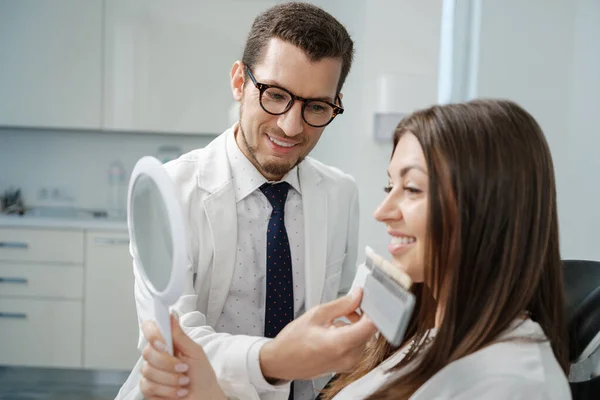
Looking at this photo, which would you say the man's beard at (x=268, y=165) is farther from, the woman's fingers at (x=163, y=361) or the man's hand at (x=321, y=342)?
the woman's fingers at (x=163, y=361)

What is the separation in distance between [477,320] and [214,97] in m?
3.10

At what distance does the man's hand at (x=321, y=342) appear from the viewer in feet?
3.26

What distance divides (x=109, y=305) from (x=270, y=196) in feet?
7.97

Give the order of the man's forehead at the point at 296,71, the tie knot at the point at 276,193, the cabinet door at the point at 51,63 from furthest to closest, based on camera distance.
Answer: the cabinet door at the point at 51,63, the tie knot at the point at 276,193, the man's forehead at the point at 296,71

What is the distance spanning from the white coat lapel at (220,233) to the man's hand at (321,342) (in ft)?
1.30

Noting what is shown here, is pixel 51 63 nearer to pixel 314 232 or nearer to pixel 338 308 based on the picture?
pixel 314 232

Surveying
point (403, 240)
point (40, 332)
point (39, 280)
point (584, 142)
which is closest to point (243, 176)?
point (403, 240)

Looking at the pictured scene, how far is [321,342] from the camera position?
1.03 meters

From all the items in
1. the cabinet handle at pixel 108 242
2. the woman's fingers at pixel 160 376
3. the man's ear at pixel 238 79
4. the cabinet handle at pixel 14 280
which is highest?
the man's ear at pixel 238 79

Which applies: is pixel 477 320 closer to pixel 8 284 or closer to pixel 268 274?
pixel 268 274

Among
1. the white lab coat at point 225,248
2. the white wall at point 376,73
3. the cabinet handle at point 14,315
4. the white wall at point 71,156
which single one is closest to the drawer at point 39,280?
the cabinet handle at point 14,315

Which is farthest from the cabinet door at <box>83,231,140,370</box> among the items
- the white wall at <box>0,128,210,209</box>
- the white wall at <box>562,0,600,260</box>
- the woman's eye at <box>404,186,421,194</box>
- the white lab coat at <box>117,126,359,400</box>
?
the woman's eye at <box>404,186,421,194</box>

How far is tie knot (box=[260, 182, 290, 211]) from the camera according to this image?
1.60m

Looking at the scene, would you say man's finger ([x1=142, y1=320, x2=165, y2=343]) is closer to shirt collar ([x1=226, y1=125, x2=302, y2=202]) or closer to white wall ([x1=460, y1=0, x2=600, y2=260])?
shirt collar ([x1=226, y1=125, x2=302, y2=202])
